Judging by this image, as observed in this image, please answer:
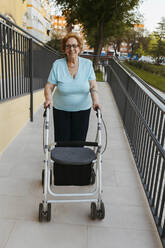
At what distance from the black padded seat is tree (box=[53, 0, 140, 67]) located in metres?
17.5

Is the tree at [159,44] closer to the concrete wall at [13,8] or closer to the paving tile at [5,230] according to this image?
the concrete wall at [13,8]

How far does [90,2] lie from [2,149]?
1723 centimetres

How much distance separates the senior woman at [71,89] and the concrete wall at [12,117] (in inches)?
50.2

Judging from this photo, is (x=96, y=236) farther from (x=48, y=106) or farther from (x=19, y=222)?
(x=48, y=106)

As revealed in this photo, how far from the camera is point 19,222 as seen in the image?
2.23 meters

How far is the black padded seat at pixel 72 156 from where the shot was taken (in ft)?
6.78

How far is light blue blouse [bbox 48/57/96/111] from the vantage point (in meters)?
2.50

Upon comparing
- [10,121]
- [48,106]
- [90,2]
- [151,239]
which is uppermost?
[90,2]

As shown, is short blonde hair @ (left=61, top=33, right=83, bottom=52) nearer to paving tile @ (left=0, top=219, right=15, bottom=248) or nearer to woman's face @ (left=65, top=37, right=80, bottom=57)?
woman's face @ (left=65, top=37, right=80, bottom=57)

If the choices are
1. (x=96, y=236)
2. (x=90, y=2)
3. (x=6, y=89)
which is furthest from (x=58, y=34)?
(x=96, y=236)

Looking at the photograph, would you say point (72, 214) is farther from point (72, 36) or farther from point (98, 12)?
point (98, 12)

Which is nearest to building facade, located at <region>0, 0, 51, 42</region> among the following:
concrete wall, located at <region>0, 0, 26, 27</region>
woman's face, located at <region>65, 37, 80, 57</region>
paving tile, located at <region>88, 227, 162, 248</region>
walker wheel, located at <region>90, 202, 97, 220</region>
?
concrete wall, located at <region>0, 0, 26, 27</region>

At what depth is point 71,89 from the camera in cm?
253

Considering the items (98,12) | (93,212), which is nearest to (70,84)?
(93,212)
